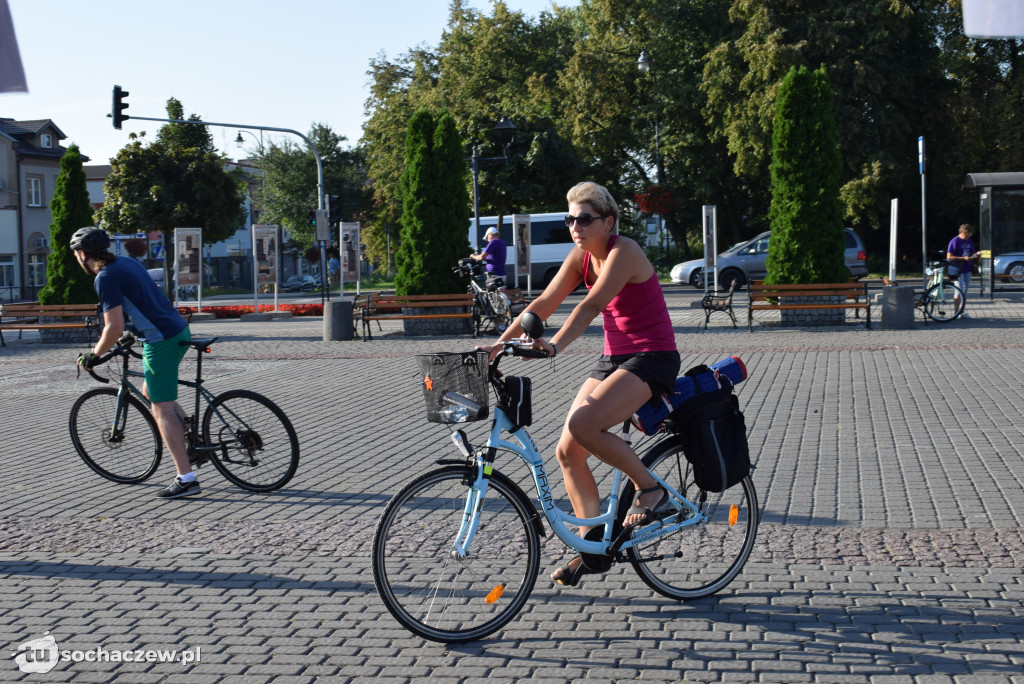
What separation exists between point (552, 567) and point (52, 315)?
17999 mm

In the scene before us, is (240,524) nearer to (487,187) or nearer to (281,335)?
(281,335)

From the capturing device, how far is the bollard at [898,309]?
17.9 m

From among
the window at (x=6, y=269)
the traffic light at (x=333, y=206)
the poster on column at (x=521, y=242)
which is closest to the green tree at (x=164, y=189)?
the window at (x=6, y=269)

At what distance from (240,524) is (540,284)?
106 ft

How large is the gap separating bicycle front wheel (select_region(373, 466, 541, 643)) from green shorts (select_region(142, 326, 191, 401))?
127 inches

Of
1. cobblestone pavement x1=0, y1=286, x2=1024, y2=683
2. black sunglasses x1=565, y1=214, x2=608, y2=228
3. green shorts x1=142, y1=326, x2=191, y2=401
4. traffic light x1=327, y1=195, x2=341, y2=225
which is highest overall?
traffic light x1=327, y1=195, x2=341, y2=225

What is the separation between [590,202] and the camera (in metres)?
4.32

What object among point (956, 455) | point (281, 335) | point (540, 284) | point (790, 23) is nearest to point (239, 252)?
point (540, 284)

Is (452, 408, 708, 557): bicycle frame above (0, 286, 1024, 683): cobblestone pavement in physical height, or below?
above

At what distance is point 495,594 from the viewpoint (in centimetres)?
423

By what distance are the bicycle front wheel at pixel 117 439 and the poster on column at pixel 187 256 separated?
1985 cm

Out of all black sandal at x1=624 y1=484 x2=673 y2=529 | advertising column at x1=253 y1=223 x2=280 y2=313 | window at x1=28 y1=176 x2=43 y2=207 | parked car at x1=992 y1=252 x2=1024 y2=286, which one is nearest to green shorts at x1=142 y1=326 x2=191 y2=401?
black sandal at x1=624 y1=484 x2=673 y2=529

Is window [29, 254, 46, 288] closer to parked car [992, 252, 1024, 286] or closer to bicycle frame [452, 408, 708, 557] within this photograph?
parked car [992, 252, 1024, 286]

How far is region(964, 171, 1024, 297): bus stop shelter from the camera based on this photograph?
24.3m
